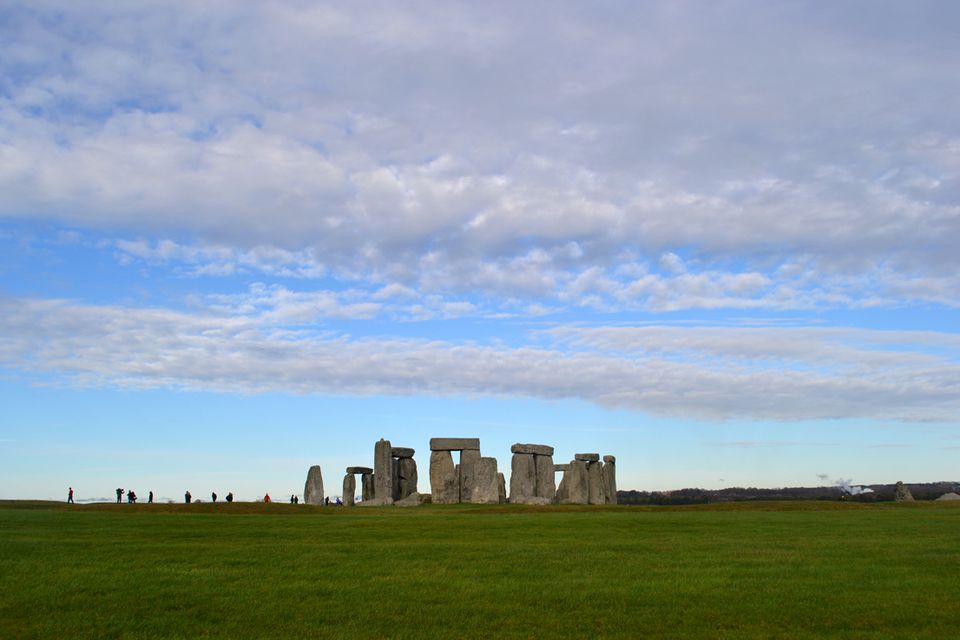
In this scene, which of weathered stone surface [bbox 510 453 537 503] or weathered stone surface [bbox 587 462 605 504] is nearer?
weathered stone surface [bbox 510 453 537 503]

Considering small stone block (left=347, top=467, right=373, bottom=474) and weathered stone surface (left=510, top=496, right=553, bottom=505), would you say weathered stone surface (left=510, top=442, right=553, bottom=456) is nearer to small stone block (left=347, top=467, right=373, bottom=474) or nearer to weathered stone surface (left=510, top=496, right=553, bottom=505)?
weathered stone surface (left=510, top=496, right=553, bottom=505)

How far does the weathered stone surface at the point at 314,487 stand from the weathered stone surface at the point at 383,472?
349 cm

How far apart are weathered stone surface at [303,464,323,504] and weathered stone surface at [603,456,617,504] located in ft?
43.5

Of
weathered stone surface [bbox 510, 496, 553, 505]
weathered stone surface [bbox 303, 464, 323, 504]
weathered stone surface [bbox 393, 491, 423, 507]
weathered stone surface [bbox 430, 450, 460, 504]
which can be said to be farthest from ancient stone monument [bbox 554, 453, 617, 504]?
weathered stone surface [bbox 303, 464, 323, 504]

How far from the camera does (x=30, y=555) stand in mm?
14531

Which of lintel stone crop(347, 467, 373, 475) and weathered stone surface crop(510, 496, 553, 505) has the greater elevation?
lintel stone crop(347, 467, 373, 475)

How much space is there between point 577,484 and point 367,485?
967 centimetres

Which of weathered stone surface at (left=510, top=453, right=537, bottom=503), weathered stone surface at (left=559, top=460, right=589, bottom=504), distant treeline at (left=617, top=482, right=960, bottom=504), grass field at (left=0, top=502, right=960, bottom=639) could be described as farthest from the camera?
distant treeline at (left=617, top=482, right=960, bottom=504)

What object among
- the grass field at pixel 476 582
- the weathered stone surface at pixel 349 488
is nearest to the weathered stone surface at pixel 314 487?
the weathered stone surface at pixel 349 488

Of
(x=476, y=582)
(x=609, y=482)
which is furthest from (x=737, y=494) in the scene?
(x=476, y=582)

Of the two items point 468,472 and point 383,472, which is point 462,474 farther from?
point 383,472

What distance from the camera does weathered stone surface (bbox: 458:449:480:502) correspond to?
3750 cm

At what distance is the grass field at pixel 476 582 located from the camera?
31.1ft

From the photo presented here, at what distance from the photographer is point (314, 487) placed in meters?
40.4
